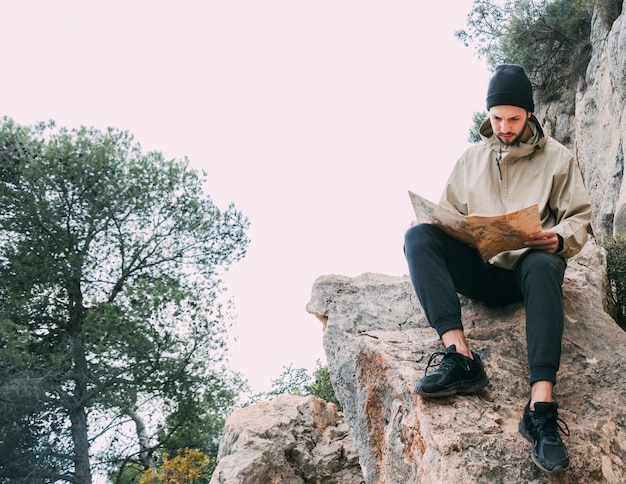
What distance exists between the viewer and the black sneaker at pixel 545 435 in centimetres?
186

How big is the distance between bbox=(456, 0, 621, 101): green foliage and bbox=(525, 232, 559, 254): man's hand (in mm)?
7662

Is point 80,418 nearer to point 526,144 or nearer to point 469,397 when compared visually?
point 469,397

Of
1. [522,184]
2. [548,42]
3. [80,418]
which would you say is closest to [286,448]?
[522,184]

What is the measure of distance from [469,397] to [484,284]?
1.76 ft

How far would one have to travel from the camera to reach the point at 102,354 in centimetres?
938

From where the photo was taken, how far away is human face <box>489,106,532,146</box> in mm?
2529

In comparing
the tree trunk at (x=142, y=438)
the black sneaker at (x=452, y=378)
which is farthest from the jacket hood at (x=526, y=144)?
the tree trunk at (x=142, y=438)

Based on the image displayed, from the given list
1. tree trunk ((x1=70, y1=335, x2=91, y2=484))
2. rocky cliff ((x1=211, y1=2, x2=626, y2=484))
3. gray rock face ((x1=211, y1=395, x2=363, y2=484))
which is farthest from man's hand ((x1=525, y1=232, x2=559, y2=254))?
tree trunk ((x1=70, y1=335, x2=91, y2=484))

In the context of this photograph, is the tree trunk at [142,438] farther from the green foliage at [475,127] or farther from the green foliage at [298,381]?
the green foliage at [475,127]

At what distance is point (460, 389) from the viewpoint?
2.13 meters

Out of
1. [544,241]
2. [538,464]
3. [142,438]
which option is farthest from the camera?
[142,438]

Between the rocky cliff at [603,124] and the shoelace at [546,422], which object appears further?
the rocky cliff at [603,124]

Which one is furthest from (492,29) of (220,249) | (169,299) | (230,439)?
(230,439)

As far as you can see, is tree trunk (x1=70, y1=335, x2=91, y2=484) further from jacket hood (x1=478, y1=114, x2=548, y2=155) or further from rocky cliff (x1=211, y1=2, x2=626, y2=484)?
jacket hood (x1=478, y1=114, x2=548, y2=155)
